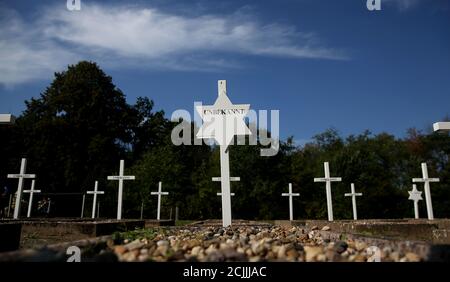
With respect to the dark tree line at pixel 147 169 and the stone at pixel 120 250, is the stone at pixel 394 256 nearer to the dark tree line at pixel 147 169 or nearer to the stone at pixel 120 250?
the stone at pixel 120 250

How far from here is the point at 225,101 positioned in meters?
6.25

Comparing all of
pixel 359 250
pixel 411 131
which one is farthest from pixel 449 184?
pixel 359 250

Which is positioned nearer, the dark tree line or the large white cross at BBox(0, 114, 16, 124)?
the large white cross at BBox(0, 114, 16, 124)

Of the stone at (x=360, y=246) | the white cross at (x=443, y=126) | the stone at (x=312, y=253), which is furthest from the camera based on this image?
the white cross at (x=443, y=126)

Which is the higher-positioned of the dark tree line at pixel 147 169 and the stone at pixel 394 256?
the dark tree line at pixel 147 169

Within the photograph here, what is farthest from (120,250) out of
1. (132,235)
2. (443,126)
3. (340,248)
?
(443,126)

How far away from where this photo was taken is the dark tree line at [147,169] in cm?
2444

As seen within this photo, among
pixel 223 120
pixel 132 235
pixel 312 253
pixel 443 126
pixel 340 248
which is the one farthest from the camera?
pixel 443 126

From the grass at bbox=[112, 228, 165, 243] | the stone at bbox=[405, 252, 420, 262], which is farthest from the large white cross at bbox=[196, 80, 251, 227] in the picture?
the stone at bbox=[405, 252, 420, 262]

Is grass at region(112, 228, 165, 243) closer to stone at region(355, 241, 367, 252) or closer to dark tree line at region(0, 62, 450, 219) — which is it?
stone at region(355, 241, 367, 252)

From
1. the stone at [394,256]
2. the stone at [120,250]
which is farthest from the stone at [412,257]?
the stone at [120,250]

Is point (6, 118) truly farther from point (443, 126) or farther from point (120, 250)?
point (443, 126)

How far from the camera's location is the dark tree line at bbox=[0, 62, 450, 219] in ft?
80.2

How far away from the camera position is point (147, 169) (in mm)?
24094
